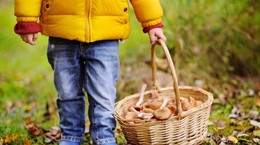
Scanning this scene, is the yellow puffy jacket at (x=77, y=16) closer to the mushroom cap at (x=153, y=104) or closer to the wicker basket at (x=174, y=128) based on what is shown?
the wicker basket at (x=174, y=128)

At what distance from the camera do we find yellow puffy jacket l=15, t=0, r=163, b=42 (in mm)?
2729

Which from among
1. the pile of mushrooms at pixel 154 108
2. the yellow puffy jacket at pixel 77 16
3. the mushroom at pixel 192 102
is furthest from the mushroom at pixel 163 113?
the yellow puffy jacket at pixel 77 16

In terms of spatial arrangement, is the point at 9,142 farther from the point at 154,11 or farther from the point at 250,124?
the point at 250,124

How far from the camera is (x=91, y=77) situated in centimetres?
286

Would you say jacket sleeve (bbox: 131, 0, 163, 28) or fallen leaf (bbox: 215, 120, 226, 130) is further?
fallen leaf (bbox: 215, 120, 226, 130)

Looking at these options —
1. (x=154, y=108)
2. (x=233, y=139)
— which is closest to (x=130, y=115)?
(x=154, y=108)

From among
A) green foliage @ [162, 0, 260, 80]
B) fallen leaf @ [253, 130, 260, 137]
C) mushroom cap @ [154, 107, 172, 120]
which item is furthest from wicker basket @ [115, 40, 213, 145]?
green foliage @ [162, 0, 260, 80]

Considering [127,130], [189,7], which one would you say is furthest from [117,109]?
[189,7]

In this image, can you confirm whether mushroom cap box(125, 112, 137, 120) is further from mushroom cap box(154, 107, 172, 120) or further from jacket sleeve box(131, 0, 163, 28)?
jacket sleeve box(131, 0, 163, 28)

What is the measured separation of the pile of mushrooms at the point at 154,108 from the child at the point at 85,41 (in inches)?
6.5

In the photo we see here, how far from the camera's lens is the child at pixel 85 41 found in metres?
2.74

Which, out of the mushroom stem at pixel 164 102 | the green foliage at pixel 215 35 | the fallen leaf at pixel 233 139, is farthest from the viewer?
the green foliage at pixel 215 35

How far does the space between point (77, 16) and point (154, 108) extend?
2.36ft

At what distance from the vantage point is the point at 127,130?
272 centimetres
